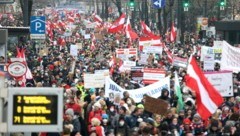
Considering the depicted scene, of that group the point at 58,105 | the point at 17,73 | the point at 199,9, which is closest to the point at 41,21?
the point at 17,73

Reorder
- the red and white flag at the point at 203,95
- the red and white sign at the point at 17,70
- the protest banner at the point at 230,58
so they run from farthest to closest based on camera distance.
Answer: the protest banner at the point at 230,58, the red and white sign at the point at 17,70, the red and white flag at the point at 203,95

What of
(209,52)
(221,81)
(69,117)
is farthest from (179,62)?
(69,117)

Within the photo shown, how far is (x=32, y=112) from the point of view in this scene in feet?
28.4

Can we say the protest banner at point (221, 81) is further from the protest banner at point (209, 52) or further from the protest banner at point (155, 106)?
the protest banner at point (209, 52)

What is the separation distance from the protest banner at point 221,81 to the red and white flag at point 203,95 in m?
1.59

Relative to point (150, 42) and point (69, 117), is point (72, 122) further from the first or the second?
point (150, 42)

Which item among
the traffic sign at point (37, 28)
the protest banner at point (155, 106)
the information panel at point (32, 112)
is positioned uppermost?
the information panel at point (32, 112)

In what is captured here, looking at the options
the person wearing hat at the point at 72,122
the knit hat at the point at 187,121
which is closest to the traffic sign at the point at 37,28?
the person wearing hat at the point at 72,122

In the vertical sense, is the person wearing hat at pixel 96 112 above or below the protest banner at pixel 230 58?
below

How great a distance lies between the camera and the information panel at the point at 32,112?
8.63 meters

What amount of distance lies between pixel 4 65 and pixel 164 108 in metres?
7.57

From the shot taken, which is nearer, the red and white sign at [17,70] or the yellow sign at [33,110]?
the yellow sign at [33,110]

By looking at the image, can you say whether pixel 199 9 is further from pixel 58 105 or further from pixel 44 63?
pixel 58 105

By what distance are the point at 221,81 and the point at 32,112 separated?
10.4 meters
